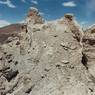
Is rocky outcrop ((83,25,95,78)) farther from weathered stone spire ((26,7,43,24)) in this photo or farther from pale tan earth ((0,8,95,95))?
weathered stone spire ((26,7,43,24))

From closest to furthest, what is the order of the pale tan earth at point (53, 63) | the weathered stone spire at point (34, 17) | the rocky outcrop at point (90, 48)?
1. the pale tan earth at point (53, 63)
2. the rocky outcrop at point (90, 48)
3. the weathered stone spire at point (34, 17)

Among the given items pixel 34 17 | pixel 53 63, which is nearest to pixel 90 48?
pixel 53 63

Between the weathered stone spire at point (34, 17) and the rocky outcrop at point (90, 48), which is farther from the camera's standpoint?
the weathered stone spire at point (34, 17)

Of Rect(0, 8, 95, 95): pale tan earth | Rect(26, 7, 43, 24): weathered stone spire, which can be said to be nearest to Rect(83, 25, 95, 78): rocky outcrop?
Rect(0, 8, 95, 95): pale tan earth

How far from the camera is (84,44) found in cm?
1249

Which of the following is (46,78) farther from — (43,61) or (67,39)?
(67,39)

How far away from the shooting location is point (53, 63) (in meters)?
12.3

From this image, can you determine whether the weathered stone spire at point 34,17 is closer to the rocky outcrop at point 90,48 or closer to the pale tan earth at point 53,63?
the pale tan earth at point 53,63

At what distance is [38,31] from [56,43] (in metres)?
1.83

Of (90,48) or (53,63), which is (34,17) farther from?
(90,48)

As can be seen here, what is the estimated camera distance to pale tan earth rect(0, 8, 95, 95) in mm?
11391

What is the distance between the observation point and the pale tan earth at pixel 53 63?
11.4 m

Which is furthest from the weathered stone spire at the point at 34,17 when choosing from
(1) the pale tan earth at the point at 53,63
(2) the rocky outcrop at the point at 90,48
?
(2) the rocky outcrop at the point at 90,48

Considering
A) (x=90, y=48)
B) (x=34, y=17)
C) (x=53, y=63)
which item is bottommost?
(x=53, y=63)
